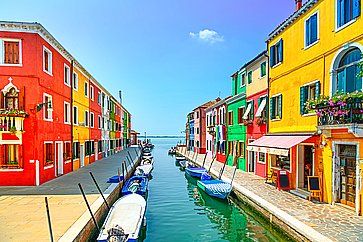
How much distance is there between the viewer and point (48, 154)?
60.9ft

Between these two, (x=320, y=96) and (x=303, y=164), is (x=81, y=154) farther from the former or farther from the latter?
(x=320, y=96)

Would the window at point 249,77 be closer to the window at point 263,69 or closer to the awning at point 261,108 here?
the window at point 263,69

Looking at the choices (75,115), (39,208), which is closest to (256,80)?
(75,115)

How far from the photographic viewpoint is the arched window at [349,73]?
11.1 metres

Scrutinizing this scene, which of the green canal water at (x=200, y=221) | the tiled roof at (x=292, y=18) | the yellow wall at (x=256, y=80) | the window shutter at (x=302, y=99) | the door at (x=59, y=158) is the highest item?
the tiled roof at (x=292, y=18)

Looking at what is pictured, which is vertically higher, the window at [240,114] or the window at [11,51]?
the window at [11,51]

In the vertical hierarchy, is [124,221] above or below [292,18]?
below

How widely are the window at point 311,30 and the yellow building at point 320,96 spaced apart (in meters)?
0.02

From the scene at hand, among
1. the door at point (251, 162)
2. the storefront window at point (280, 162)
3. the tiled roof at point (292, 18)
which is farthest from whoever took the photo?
the door at point (251, 162)

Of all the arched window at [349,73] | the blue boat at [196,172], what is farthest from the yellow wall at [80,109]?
the arched window at [349,73]

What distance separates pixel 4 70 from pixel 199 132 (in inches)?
1322

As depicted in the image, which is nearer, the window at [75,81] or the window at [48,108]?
the window at [48,108]

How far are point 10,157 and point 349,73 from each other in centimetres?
1686

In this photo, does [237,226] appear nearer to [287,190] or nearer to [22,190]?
[287,190]
